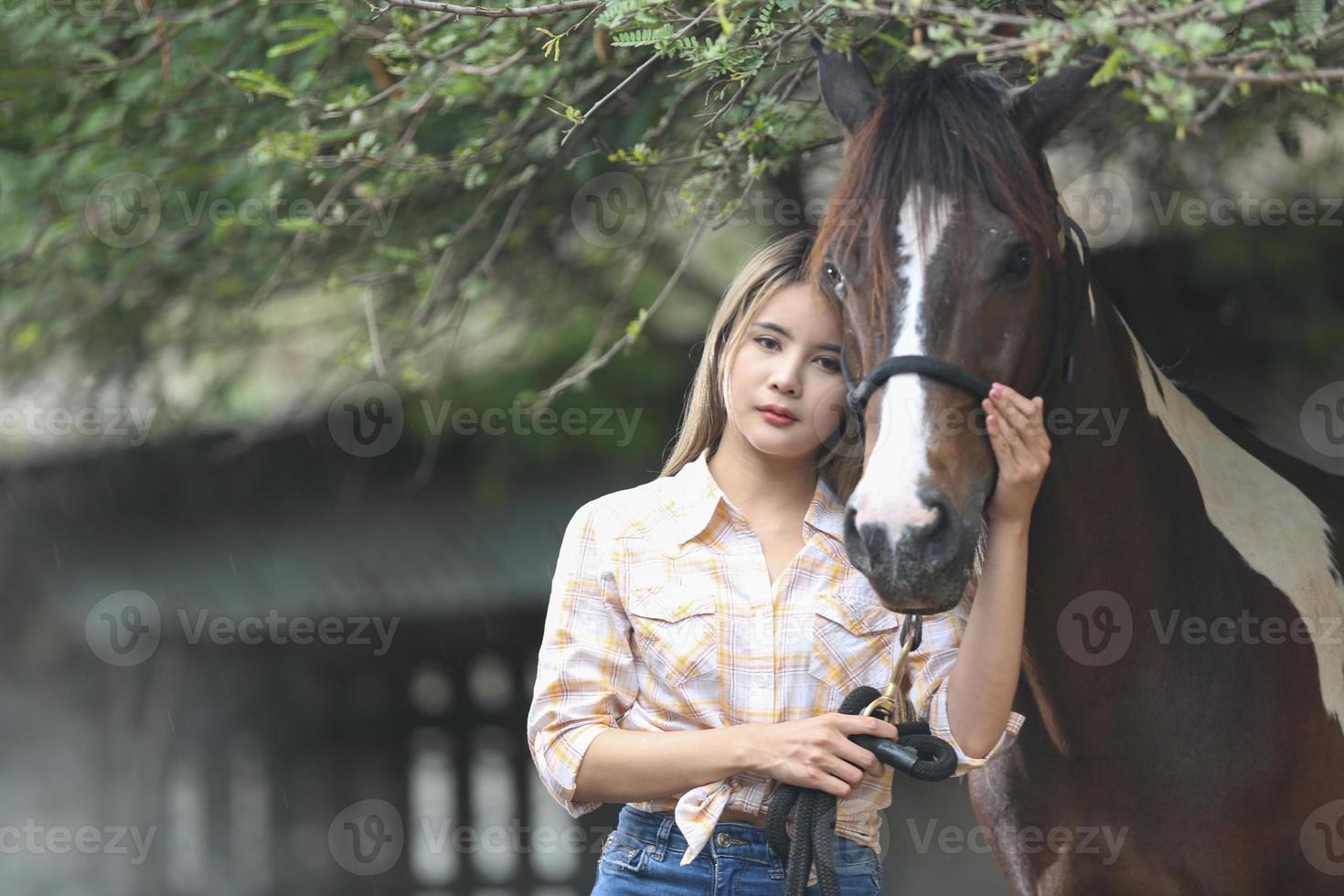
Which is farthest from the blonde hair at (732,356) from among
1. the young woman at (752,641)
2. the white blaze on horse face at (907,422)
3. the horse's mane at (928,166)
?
the white blaze on horse face at (907,422)

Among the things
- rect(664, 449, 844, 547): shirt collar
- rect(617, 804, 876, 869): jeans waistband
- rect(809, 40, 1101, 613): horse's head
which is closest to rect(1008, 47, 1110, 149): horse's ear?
rect(809, 40, 1101, 613): horse's head

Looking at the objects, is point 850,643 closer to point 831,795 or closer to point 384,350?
point 831,795

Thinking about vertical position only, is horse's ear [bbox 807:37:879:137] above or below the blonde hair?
above

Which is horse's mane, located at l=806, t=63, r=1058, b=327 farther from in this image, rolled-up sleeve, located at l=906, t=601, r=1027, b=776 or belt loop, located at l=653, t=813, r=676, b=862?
belt loop, located at l=653, t=813, r=676, b=862

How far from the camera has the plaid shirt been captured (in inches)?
69.9

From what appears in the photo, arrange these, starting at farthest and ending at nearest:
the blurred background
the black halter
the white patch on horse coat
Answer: the blurred background, the white patch on horse coat, the black halter

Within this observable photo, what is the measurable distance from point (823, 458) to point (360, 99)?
1.33m

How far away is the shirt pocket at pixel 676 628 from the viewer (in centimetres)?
179

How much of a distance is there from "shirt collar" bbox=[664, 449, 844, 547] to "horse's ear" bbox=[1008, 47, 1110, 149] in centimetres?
59

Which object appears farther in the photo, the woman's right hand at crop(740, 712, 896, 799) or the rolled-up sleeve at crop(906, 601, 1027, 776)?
the rolled-up sleeve at crop(906, 601, 1027, 776)

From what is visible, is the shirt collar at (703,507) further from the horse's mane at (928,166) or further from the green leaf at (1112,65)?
the green leaf at (1112,65)

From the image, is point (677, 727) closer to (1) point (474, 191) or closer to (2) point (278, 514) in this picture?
(1) point (474, 191)

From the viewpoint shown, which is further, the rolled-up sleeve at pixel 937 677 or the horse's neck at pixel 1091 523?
the horse's neck at pixel 1091 523

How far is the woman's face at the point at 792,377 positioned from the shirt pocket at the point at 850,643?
0.77 ft
